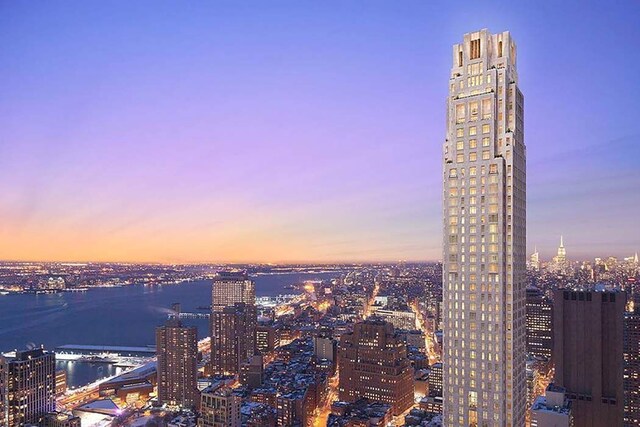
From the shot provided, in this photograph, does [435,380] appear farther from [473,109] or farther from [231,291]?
[231,291]

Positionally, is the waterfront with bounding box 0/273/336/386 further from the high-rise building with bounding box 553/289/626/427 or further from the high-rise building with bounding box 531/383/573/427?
the high-rise building with bounding box 531/383/573/427

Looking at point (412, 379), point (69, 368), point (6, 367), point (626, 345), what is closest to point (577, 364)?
point (626, 345)

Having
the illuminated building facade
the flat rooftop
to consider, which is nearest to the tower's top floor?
the illuminated building facade

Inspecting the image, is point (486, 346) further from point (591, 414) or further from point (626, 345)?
point (626, 345)

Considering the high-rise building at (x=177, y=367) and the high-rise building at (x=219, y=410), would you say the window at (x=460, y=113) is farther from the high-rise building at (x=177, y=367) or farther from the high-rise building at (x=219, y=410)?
the high-rise building at (x=177, y=367)

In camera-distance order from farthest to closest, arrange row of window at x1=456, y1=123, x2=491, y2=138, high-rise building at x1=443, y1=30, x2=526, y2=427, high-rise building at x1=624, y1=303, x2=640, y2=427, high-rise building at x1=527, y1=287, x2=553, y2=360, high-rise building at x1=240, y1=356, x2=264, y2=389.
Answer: high-rise building at x1=527, y1=287, x2=553, y2=360, high-rise building at x1=240, y1=356, x2=264, y2=389, high-rise building at x1=624, y1=303, x2=640, y2=427, row of window at x1=456, y1=123, x2=491, y2=138, high-rise building at x1=443, y1=30, x2=526, y2=427

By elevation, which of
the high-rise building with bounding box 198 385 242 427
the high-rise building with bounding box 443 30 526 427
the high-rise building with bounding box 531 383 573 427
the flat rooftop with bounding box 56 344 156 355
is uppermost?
the high-rise building with bounding box 443 30 526 427

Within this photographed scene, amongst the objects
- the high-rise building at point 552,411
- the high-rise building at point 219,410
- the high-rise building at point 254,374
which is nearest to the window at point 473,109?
the high-rise building at point 552,411
